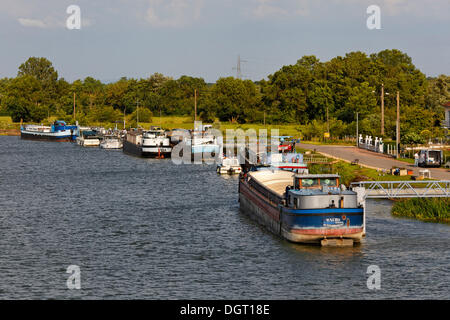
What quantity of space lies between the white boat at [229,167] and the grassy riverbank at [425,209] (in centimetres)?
4501

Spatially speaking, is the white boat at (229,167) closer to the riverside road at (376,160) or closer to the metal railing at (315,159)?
the metal railing at (315,159)

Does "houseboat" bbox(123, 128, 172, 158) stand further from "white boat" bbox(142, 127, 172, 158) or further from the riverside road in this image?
the riverside road

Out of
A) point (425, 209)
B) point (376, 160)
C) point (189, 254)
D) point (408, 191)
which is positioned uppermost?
point (376, 160)

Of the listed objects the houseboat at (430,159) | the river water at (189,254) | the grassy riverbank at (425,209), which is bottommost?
the river water at (189,254)

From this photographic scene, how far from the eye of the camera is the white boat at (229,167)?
10244 centimetres

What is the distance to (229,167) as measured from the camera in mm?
102625

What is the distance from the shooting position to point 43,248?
49.0 meters

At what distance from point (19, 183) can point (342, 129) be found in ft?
A: 256

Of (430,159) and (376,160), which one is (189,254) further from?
(376,160)

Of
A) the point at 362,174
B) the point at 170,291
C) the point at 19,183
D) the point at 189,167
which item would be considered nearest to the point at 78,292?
the point at 170,291

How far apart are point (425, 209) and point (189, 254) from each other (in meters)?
21.3

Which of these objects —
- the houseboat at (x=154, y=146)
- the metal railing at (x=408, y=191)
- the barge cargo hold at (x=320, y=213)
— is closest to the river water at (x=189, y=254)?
the barge cargo hold at (x=320, y=213)

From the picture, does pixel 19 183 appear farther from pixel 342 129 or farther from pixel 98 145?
pixel 98 145

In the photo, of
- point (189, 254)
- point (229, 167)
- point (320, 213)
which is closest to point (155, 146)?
point (229, 167)
